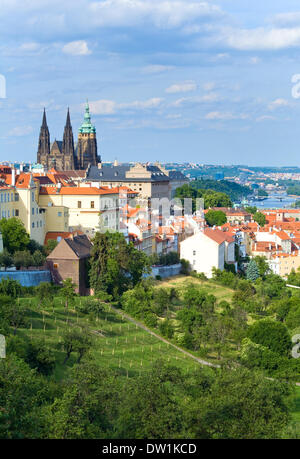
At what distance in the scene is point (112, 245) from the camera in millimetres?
47188

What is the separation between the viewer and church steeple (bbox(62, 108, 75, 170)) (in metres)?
138

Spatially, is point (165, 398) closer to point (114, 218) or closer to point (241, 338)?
point (241, 338)

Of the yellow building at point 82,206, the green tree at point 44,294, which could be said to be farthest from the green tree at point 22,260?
the yellow building at point 82,206

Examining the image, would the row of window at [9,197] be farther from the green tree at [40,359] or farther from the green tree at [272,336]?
the green tree at [40,359]

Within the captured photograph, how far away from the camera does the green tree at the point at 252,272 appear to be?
64250 mm

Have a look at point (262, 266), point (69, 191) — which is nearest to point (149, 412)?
point (69, 191)

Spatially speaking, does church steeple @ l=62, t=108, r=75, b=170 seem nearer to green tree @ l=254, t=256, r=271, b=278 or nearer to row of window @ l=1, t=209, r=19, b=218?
green tree @ l=254, t=256, r=271, b=278

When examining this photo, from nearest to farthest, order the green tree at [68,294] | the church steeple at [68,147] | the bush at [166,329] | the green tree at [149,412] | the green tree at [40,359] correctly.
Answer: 1. the green tree at [149,412]
2. the green tree at [40,359]
3. the green tree at [68,294]
4. the bush at [166,329]
5. the church steeple at [68,147]

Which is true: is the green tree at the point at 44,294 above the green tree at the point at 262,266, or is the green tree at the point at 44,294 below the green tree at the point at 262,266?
above

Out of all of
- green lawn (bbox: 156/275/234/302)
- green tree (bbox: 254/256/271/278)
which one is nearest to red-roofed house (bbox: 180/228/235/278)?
green lawn (bbox: 156/275/234/302)

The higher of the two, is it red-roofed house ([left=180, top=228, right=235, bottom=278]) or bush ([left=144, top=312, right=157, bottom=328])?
red-roofed house ([left=180, top=228, right=235, bottom=278])

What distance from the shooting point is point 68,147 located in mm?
138250

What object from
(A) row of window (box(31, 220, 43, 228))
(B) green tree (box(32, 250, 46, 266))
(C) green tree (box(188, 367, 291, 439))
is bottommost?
(C) green tree (box(188, 367, 291, 439))

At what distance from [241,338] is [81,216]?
63.0ft
